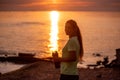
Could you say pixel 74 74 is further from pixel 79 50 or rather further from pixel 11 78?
pixel 11 78

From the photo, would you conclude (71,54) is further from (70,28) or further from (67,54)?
(70,28)

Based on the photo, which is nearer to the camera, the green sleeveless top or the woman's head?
the green sleeveless top

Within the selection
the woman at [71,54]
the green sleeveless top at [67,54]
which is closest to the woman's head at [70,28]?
the woman at [71,54]

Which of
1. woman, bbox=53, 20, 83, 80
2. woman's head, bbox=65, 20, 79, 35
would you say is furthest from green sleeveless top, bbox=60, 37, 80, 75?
woman's head, bbox=65, 20, 79, 35

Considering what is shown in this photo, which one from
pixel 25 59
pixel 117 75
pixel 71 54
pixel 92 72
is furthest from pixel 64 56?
pixel 25 59

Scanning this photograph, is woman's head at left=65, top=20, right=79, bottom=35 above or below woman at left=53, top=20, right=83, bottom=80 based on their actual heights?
above

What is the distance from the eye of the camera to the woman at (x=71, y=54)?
26.1ft

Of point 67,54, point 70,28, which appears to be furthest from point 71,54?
point 70,28

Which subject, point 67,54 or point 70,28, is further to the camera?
point 70,28

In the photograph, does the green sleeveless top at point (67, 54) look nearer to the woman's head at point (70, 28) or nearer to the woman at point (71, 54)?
the woman at point (71, 54)

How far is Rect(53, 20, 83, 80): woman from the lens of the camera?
7.95 metres

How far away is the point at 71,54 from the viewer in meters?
7.93

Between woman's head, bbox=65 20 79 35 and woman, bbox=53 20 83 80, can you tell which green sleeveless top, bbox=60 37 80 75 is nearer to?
woman, bbox=53 20 83 80

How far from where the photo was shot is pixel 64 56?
8008 millimetres
